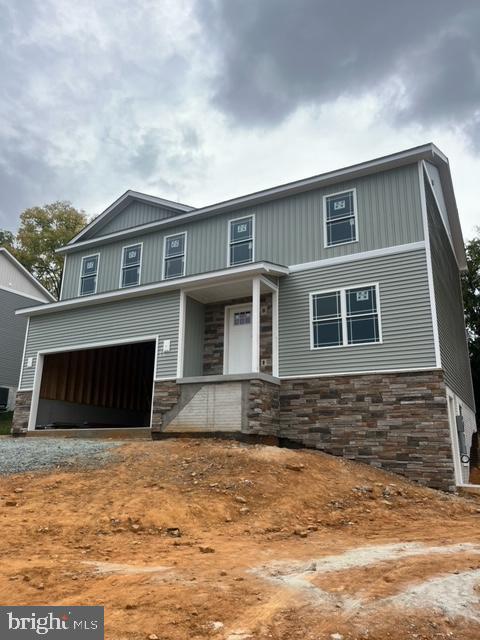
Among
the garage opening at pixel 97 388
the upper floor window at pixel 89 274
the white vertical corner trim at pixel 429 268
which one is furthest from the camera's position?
the upper floor window at pixel 89 274

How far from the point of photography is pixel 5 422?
805 inches

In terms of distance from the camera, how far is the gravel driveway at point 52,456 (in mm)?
8891

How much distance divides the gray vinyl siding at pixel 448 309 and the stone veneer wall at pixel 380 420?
1.11 m

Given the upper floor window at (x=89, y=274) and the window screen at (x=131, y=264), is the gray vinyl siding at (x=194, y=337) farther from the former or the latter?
the upper floor window at (x=89, y=274)

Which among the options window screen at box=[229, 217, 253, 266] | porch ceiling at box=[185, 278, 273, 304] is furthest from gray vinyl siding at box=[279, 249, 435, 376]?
window screen at box=[229, 217, 253, 266]

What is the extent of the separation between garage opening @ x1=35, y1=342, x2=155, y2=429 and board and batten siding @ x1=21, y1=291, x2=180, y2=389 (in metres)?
0.87

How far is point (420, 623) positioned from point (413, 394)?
8.03m

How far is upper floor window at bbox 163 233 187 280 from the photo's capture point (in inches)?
608

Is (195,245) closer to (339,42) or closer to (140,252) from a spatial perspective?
(140,252)

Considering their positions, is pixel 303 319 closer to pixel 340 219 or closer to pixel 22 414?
pixel 340 219

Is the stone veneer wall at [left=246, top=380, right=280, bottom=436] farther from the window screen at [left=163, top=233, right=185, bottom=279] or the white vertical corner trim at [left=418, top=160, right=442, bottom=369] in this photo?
the window screen at [left=163, top=233, right=185, bottom=279]

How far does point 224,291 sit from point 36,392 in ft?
23.2

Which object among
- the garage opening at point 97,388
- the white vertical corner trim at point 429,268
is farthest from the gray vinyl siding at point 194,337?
the white vertical corner trim at point 429,268

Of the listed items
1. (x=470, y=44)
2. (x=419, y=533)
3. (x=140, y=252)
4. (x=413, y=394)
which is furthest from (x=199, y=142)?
(x=419, y=533)
